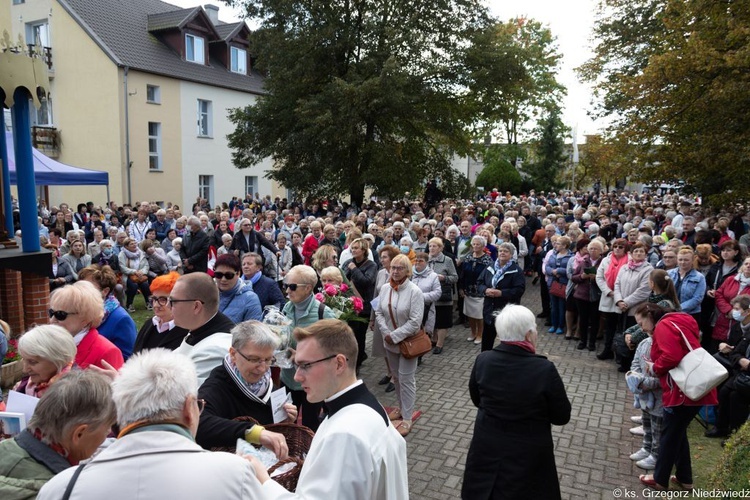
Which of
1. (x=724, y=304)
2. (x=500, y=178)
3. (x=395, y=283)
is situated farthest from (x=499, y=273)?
(x=500, y=178)

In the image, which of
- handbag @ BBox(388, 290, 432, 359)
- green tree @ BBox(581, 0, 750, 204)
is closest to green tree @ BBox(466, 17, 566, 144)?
green tree @ BBox(581, 0, 750, 204)

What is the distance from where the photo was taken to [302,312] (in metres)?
5.29

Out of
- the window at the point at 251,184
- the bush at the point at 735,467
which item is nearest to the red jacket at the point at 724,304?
the bush at the point at 735,467

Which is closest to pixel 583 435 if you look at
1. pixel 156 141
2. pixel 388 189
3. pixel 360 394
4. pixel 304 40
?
pixel 360 394

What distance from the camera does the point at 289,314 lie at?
535cm

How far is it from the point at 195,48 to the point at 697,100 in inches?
987

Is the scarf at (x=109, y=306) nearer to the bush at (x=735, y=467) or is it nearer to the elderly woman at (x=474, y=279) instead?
the bush at (x=735, y=467)

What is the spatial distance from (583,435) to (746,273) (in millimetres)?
3078

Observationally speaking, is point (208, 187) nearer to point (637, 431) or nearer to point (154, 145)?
point (154, 145)

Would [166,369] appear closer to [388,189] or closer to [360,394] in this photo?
[360,394]

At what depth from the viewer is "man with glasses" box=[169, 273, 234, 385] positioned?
12.2ft

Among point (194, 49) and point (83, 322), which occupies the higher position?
point (194, 49)

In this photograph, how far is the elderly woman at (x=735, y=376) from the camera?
5.80 m

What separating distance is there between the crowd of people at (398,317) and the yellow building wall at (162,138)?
562 inches
